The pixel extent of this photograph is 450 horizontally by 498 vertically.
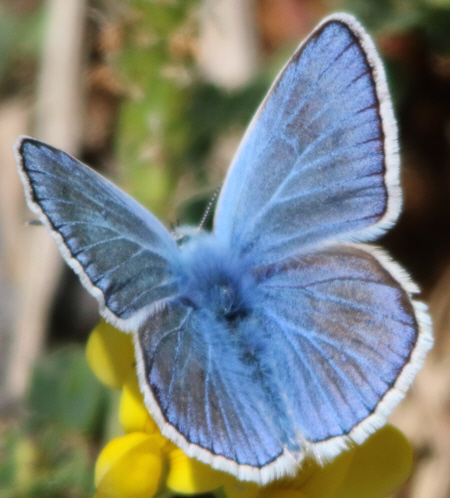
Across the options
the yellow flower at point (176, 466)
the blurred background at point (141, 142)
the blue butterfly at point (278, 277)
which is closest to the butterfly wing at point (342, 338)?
the blue butterfly at point (278, 277)

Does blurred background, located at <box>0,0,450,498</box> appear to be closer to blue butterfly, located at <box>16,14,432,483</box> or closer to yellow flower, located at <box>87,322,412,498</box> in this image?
A: yellow flower, located at <box>87,322,412,498</box>

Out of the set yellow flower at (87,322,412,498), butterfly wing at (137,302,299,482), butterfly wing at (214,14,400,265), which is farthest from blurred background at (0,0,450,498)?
butterfly wing at (137,302,299,482)

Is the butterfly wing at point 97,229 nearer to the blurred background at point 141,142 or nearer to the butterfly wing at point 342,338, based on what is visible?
the butterfly wing at point 342,338

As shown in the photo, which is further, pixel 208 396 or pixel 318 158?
pixel 318 158

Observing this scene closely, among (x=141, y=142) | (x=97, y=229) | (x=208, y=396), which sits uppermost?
(x=97, y=229)

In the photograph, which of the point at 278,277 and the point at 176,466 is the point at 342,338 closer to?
the point at 278,277

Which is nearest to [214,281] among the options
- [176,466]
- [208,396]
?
[208,396]
